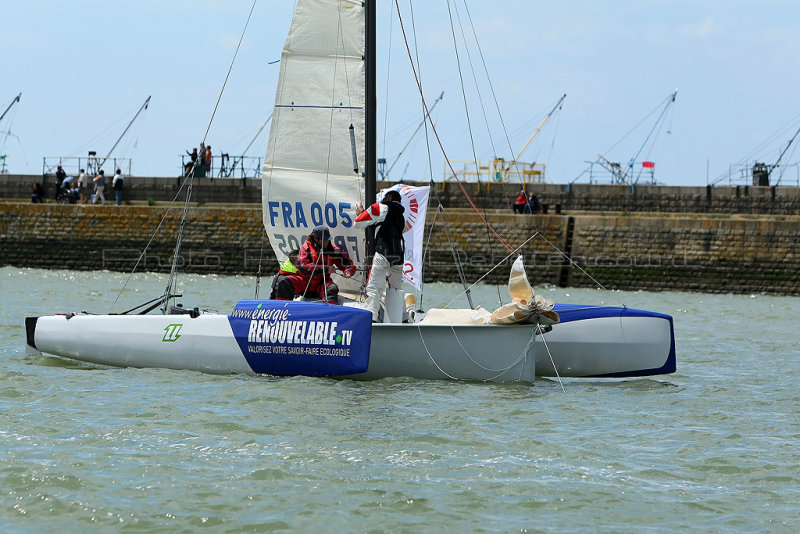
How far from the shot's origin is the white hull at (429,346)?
9531 mm

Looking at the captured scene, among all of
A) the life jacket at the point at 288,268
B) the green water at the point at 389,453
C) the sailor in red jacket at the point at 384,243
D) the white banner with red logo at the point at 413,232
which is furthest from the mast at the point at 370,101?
the green water at the point at 389,453

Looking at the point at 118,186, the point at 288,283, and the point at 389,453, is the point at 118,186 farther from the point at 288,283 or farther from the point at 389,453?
the point at 389,453

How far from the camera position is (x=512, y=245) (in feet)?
91.6

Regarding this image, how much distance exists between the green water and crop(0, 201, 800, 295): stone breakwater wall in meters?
14.6

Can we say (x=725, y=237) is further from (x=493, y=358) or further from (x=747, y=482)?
(x=747, y=482)

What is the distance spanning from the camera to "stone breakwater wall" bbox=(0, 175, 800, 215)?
30984 millimetres

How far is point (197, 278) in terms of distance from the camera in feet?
87.9

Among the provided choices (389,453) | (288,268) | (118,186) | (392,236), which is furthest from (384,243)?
(118,186)

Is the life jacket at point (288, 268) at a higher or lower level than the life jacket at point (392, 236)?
lower

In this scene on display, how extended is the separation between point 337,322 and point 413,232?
68.3 inches

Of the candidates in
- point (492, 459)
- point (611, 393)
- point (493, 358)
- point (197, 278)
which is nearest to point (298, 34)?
point (493, 358)

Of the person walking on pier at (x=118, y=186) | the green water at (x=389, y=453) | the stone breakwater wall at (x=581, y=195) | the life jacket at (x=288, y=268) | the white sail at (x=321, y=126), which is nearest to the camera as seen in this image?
the green water at (x=389, y=453)

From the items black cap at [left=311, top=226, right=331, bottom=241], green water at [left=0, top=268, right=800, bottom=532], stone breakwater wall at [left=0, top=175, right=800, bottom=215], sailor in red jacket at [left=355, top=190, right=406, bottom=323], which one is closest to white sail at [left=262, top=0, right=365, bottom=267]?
black cap at [left=311, top=226, right=331, bottom=241]

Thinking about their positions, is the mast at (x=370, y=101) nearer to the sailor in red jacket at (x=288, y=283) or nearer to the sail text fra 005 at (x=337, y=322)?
the sail text fra 005 at (x=337, y=322)
